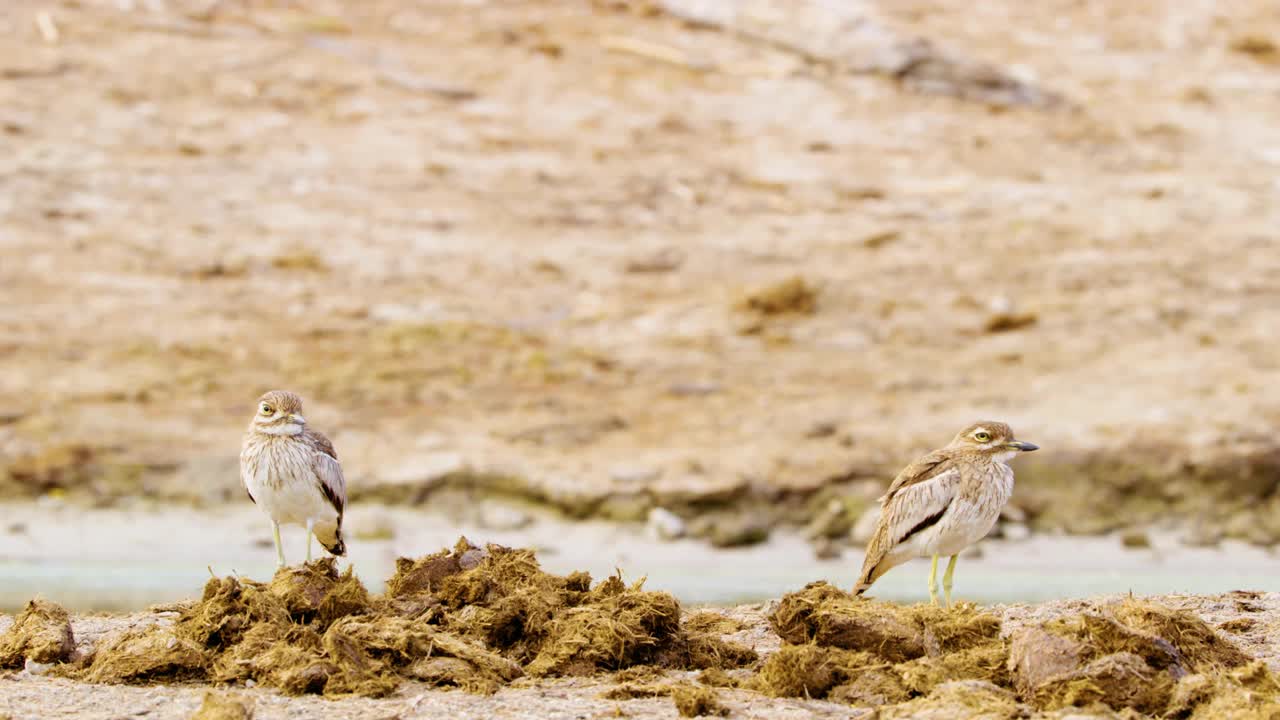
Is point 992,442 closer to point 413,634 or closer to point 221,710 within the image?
point 413,634

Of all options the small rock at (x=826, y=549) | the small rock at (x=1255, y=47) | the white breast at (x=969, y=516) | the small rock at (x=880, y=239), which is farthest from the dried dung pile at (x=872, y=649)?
the small rock at (x=1255, y=47)

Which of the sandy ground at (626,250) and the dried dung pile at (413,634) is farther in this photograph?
the sandy ground at (626,250)

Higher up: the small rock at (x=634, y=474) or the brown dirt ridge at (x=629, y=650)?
the small rock at (x=634, y=474)

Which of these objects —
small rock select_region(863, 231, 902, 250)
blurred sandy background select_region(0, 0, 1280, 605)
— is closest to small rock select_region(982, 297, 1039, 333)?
blurred sandy background select_region(0, 0, 1280, 605)

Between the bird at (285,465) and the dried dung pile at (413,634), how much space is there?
108 cm

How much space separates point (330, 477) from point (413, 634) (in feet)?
6.64

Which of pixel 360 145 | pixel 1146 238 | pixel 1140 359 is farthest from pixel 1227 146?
pixel 360 145

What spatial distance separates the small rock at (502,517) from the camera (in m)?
14.4

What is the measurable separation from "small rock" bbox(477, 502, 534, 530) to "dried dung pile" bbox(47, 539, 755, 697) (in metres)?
7.09

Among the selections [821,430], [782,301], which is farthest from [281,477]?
[782,301]

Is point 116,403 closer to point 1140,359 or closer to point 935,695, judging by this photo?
point 1140,359

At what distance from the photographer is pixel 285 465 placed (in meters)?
8.18

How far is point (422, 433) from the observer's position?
53.0 ft

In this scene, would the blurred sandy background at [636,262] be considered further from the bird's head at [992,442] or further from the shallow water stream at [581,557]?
the bird's head at [992,442]
